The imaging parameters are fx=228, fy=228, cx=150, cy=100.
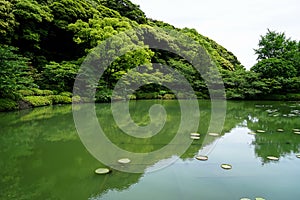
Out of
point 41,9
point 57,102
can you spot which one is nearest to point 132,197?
point 57,102

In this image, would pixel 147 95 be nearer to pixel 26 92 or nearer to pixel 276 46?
pixel 26 92

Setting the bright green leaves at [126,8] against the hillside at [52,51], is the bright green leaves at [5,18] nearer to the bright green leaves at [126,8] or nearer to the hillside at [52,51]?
the hillside at [52,51]

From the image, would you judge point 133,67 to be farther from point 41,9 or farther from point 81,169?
point 81,169

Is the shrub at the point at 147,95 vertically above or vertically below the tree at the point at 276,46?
below

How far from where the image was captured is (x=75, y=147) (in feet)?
12.8

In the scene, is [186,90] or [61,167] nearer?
[61,167]

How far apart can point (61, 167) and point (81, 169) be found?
11.2 inches

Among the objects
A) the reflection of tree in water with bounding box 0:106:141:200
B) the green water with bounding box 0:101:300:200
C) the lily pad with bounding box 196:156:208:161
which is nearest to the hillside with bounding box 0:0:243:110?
the reflection of tree in water with bounding box 0:106:141:200

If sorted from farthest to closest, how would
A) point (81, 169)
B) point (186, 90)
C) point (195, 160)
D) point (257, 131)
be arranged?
point (186, 90)
point (257, 131)
point (195, 160)
point (81, 169)

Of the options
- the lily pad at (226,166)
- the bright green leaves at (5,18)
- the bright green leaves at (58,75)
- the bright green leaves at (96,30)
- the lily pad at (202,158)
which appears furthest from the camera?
the bright green leaves at (96,30)

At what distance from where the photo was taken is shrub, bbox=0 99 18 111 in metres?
7.74

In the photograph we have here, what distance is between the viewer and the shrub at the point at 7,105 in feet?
25.4

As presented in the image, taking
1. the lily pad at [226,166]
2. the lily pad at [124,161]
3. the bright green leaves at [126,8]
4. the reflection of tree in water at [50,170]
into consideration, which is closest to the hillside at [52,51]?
the bright green leaves at [126,8]

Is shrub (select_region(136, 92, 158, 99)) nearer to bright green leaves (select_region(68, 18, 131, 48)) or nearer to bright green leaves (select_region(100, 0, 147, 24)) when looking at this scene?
bright green leaves (select_region(68, 18, 131, 48))
